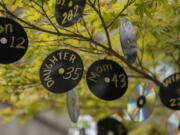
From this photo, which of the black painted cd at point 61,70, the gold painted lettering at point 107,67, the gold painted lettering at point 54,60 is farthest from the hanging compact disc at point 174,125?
the gold painted lettering at point 54,60

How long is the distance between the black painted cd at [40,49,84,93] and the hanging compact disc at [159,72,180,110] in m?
0.76

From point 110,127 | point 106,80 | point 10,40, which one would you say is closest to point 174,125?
point 110,127

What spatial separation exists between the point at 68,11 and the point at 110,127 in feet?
7.03

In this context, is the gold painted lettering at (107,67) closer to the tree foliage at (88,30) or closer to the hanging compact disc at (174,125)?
the tree foliage at (88,30)

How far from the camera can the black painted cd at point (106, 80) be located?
1712 mm

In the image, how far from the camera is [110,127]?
3.39 metres

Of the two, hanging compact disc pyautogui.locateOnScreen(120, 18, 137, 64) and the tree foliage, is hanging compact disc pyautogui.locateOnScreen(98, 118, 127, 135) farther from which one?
hanging compact disc pyautogui.locateOnScreen(120, 18, 137, 64)

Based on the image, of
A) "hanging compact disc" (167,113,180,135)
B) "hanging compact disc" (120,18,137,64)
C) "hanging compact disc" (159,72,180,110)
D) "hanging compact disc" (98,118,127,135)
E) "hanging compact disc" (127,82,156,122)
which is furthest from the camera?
"hanging compact disc" (98,118,127,135)

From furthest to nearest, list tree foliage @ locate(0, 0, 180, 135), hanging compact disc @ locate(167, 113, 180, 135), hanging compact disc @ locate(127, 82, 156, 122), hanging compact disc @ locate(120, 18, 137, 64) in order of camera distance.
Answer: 1. hanging compact disc @ locate(167, 113, 180, 135)
2. hanging compact disc @ locate(127, 82, 156, 122)
3. tree foliage @ locate(0, 0, 180, 135)
4. hanging compact disc @ locate(120, 18, 137, 64)

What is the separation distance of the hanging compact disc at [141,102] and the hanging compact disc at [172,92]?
0.12 m

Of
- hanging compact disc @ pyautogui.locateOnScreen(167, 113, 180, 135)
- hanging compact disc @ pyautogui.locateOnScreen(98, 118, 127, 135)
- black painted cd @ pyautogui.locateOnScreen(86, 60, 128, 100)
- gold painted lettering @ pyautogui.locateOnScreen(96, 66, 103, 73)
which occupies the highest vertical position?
gold painted lettering @ pyautogui.locateOnScreen(96, 66, 103, 73)

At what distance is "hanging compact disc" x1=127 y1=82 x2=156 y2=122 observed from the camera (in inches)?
86.0

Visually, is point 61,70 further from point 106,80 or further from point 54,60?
point 106,80

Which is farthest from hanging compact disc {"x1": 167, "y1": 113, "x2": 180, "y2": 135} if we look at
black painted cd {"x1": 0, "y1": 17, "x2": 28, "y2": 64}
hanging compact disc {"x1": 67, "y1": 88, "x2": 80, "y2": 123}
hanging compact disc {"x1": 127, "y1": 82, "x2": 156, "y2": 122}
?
black painted cd {"x1": 0, "y1": 17, "x2": 28, "y2": 64}
